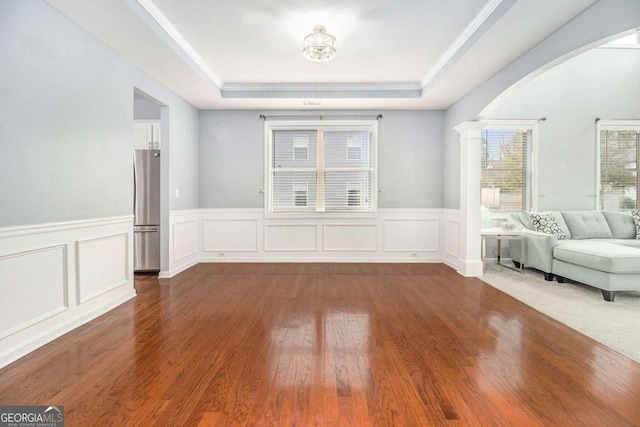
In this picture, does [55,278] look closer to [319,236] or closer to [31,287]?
[31,287]

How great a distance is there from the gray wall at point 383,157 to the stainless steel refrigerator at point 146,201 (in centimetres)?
113

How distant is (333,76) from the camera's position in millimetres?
4926

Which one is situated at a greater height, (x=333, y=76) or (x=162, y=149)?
(x=333, y=76)

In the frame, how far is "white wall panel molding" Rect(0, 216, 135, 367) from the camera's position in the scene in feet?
7.92

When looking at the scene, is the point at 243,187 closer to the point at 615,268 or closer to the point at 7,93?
the point at 7,93

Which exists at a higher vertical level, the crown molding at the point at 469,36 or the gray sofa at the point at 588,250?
the crown molding at the point at 469,36

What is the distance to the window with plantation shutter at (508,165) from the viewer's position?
6020 mm

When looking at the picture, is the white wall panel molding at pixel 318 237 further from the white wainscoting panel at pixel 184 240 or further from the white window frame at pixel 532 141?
the white window frame at pixel 532 141

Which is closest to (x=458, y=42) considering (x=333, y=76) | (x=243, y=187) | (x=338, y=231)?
(x=333, y=76)

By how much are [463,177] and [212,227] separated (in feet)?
13.4

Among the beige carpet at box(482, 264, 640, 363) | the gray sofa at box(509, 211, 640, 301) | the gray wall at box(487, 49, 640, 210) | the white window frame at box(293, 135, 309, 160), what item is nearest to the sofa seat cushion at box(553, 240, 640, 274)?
the gray sofa at box(509, 211, 640, 301)

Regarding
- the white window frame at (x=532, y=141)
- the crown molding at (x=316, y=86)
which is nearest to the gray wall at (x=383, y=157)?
the crown molding at (x=316, y=86)

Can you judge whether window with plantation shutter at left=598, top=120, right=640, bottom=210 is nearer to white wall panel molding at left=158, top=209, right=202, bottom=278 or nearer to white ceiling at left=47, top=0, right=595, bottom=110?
white ceiling at left=47, top=0, right=595, bottom=110

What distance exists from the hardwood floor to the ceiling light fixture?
2530 millimetres
